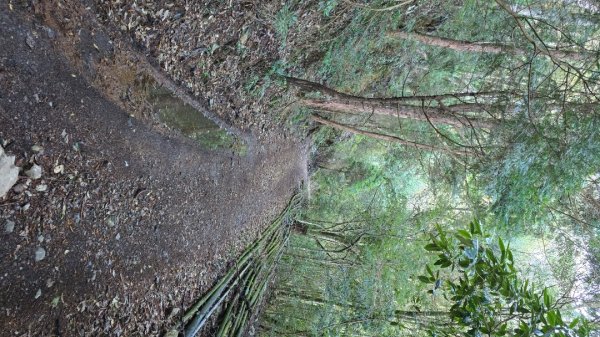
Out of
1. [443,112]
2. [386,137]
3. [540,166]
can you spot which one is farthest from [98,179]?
[386,137]

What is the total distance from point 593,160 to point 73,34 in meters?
4.21

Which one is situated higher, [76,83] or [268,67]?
[268,67]

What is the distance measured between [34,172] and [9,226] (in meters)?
0.36

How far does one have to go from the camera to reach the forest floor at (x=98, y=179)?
7.99ft

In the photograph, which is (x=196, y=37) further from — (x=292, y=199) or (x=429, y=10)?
(x=292, y=199)

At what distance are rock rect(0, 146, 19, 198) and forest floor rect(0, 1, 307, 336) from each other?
0.05 metres

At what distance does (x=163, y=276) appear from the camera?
12.6 feet

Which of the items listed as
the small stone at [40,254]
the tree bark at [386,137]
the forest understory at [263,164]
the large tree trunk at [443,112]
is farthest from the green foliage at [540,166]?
the small stone at [40,254]

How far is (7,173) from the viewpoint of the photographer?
7.55ft

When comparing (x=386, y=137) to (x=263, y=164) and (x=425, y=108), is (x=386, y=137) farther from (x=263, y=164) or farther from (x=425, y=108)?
(x=263, y=164)

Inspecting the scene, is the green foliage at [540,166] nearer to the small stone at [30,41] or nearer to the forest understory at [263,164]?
the forest understory at [263,164]

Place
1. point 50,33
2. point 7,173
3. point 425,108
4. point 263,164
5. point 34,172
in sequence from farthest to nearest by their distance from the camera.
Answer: point 263,164, point 425,108, point 50,33, point 34,172, point 7,173

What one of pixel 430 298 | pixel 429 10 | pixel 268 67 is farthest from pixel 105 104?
pixel 430 298

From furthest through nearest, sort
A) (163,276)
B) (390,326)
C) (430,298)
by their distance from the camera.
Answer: (430,298)
(390,326)
(163,276)
